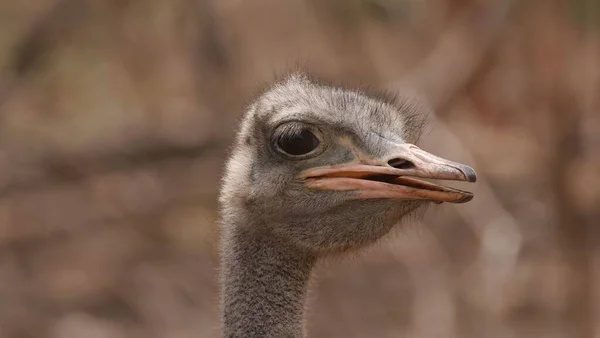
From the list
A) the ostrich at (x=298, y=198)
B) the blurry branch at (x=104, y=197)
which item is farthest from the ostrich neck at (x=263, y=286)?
the blurry branch at (x=104, y=197)

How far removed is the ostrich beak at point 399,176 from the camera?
3158mm

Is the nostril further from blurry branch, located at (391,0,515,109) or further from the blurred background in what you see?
blurry branch, located at (391,0,515,109)

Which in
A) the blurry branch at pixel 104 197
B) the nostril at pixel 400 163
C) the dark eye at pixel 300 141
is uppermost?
the blurry branch at pixel 104 197

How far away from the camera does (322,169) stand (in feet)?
11.3

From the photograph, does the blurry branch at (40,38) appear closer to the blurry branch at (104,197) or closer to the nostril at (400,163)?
the blurry branch at (104,197)

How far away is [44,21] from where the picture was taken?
6.75 meters

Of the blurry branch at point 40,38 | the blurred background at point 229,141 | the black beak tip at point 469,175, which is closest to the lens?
the black beak tip at point 469,175

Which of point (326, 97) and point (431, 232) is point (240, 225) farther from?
point (431, 232)

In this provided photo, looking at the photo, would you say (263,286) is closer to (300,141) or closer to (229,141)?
(300,141)

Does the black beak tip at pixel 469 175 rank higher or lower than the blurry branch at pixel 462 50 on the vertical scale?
lower

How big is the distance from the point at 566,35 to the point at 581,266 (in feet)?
4.56

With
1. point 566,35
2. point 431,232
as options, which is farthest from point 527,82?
point 431,232

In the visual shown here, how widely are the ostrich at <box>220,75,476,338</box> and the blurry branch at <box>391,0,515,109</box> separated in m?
3.23

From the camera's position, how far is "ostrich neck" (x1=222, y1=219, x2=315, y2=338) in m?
3.42
